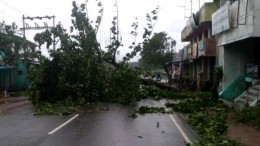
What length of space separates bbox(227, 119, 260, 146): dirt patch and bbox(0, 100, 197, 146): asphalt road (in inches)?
55.6

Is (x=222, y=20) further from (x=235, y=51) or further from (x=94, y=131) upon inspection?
(x=94, y=131)

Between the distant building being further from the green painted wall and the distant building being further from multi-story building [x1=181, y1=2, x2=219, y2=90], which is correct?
multi-story building [x1=181, y1=2, x2=219, y2=90]

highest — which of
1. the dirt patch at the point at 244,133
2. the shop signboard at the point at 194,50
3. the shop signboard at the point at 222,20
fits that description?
the shop signboard at the point at 222,20

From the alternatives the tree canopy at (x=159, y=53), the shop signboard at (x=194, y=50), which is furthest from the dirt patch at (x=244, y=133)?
the tree canopy at (x=159, y=53)

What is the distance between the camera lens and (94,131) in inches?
555

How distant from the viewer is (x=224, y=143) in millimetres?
11281

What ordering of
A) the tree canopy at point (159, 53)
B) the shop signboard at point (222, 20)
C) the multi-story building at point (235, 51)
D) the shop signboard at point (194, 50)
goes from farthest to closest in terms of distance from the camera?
the tree canopy at point (159, 53) < the shop signboard at point (194, 50) < the shop signboard at point (222, 20) < the multi-story building at point (235, 51)

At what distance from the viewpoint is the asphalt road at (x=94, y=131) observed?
11.9m

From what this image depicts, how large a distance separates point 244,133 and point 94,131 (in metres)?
4.89

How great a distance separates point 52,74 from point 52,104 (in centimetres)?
261

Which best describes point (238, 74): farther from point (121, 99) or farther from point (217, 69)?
point (121, 99)

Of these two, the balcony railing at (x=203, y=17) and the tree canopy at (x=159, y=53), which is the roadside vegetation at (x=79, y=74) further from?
the tree canopy at (x=159, y=53)

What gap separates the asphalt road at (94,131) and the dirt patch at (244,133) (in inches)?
55.6

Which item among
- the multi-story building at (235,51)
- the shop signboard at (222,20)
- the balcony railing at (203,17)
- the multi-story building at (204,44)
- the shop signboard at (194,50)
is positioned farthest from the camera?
the shop signboard at (194,50)
